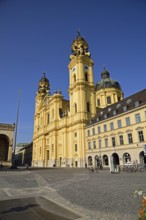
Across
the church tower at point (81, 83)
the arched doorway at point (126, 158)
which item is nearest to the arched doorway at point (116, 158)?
the arched doorway at point (126, 158)

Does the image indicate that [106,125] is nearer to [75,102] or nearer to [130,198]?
[75,102]

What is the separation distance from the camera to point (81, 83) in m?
51.6

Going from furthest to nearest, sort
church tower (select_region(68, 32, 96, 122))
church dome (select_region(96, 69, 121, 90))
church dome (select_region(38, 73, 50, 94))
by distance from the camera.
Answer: church dome (select_region(38, 73, 50, 94)), church dome (select_region(96, 69, 121, 90)), church tower (select_region(68, 32, 96, 122))

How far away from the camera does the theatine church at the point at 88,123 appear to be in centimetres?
3278

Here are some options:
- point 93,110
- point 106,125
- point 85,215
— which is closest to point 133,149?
point 106,125

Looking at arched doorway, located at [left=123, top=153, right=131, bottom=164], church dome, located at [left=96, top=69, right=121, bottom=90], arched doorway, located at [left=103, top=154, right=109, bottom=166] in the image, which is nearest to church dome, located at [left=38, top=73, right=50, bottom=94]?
church dome, located at [left=96, top=69, right=121, bottom=90]

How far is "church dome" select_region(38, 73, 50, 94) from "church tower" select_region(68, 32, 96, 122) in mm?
29295

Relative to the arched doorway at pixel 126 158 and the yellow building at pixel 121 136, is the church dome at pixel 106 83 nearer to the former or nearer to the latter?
the yellow building at pixel 121 136

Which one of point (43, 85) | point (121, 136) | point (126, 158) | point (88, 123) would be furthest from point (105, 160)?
point (43, 85)

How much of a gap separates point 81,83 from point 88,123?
13389 mm

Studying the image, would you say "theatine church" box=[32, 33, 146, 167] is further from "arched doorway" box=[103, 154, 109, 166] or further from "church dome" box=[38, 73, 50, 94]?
"church dome" box=[38, 73, 50, 94]

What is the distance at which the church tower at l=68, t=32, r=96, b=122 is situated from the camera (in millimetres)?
50062

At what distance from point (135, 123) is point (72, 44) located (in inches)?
1736

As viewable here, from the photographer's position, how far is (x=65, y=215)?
5.64 meters
